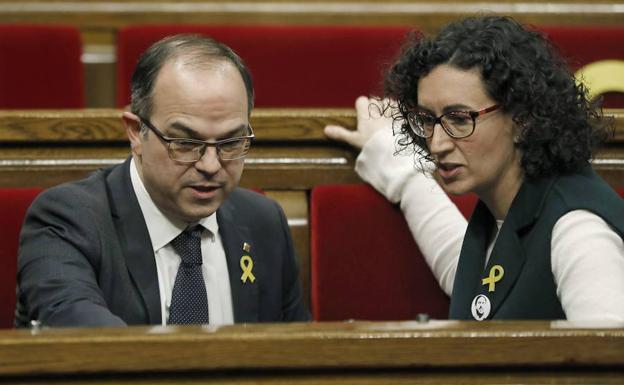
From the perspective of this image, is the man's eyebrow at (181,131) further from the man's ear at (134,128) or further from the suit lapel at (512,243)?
the suit lapel at (512,243)

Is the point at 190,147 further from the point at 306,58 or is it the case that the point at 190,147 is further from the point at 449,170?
the point at 306,58

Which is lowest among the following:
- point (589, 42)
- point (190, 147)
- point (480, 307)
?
point (480, 307)

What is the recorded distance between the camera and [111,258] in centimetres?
66

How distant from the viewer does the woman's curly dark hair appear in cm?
65

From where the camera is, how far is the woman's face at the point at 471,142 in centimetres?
65

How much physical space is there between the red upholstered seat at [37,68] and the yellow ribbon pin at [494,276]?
0.51m

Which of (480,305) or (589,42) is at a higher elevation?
(589,42)

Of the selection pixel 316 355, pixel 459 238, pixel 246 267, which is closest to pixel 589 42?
pixel 459 238

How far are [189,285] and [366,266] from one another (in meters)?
0.16

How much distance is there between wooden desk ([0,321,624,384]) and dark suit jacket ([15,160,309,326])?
0.14 metres

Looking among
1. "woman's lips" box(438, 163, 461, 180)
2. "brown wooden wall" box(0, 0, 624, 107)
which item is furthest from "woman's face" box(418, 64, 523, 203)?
"brown wooden wall" box(0, 0, 624, 107)

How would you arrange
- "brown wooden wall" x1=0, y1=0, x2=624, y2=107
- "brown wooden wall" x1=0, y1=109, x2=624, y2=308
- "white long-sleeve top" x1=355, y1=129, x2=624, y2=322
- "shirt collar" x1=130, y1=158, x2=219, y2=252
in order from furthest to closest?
"brown wooden wall" x1=0, y1=0, x2=624, y2=107 < "brown wooden wall" x1=0, y1=109, x2=624, y2=308 < "shirt collar" x1=130, y1=158, x2=219, y2=252 < "white long-sleeve top" x1=355, y1=129, x2=624, y2=322

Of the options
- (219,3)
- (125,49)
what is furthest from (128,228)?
(219,3)

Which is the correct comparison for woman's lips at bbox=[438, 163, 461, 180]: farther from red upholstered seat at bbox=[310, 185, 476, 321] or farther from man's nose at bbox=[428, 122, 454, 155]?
red upholstered seat at bbox=[310, 185, 476, 321]
